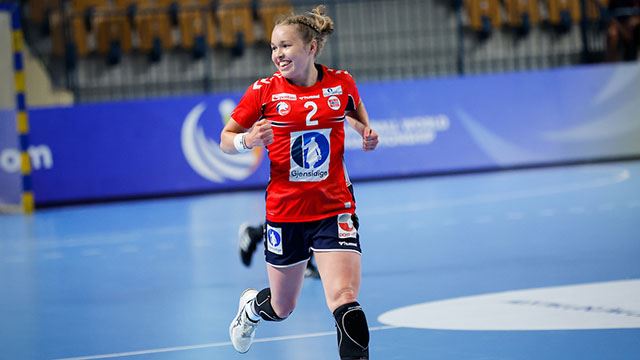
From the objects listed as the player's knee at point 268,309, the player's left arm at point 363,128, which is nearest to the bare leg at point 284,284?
the player's knee at point 268,309

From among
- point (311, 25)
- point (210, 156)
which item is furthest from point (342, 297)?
point (210, 156)

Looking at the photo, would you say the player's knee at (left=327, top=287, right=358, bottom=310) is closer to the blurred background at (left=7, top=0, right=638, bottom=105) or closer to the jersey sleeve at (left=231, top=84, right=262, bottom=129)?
the jersey sleeve at (left=231, top=84, right=262, bottom=129)

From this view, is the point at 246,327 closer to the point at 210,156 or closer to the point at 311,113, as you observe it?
the point at 311,113

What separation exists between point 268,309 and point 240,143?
96 cm

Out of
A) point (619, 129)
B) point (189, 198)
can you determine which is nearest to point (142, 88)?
point (189, 198)

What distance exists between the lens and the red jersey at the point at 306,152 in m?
5.30

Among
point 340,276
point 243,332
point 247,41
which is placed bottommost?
point 243,332

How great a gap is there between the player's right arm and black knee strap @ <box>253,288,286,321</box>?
832 millimetres

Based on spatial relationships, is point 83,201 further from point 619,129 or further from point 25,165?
point 619,129

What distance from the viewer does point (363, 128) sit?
5.55 meters

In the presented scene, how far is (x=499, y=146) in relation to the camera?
658 inches

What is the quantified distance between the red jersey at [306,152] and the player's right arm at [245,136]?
0.16 metres

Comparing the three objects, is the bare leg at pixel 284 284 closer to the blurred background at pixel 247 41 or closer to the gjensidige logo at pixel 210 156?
the gjensidige logo at pixel 210 156

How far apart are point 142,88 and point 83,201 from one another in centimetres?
243
